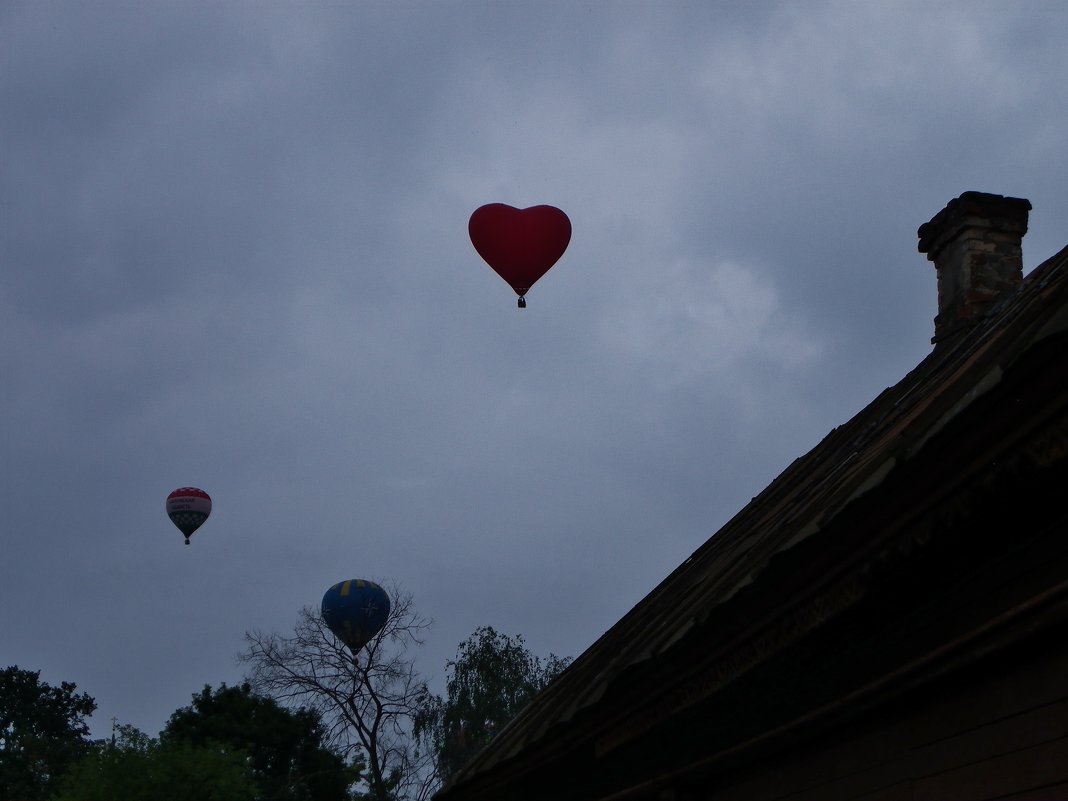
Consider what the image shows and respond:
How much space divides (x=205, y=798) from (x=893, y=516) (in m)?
35.7

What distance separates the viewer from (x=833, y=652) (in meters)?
4.86

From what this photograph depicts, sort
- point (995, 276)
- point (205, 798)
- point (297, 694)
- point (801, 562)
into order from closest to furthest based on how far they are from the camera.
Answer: point (801, 562) < point (995, 276) < point (205, 798) < point (297, 694)

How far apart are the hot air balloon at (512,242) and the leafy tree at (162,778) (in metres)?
23.9

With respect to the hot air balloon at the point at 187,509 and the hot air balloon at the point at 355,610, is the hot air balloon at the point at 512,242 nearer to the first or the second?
the hot air balloon at the point at 355,610

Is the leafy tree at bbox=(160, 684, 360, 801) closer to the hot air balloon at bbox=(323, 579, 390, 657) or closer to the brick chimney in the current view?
the hot air balloon at bbox=(323, 579, 390, 657)

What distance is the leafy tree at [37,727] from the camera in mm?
69625

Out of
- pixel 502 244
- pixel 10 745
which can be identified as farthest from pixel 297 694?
pixel 10 745

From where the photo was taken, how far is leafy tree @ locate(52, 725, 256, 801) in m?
35.9

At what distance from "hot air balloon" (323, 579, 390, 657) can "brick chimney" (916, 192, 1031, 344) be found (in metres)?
28.8

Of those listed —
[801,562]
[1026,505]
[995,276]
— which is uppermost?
[995,276]

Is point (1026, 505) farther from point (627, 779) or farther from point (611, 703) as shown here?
point (627, 779)

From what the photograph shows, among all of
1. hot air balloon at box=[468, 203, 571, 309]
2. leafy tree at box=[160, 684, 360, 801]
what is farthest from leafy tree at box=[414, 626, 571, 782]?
hot air balloon at box=[468, 203, 571, 309]

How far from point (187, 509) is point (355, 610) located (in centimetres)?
863

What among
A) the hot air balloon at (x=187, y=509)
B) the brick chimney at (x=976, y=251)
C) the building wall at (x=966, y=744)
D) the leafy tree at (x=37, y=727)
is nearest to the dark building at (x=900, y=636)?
the building wall at (x=966, y=744)
